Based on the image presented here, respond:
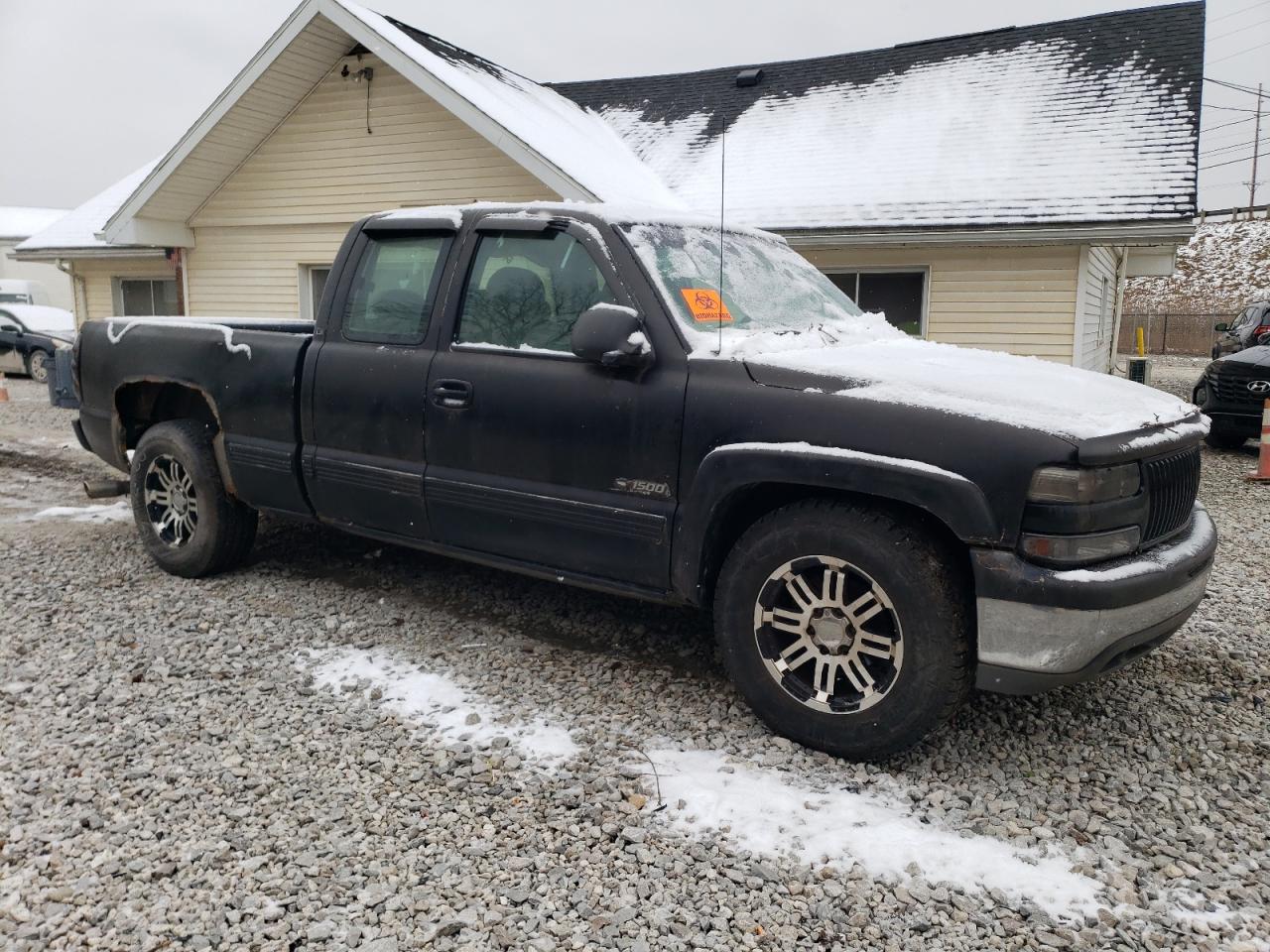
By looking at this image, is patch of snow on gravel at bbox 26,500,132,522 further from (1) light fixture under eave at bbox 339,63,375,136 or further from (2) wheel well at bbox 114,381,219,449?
(1) light fixture under eave at bbox 339,63,375,136

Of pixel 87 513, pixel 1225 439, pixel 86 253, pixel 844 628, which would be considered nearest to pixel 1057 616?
pixel 844 628

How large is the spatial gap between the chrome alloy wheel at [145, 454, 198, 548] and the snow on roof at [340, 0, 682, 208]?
6135 mm

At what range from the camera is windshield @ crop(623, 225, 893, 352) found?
3729 millimetres

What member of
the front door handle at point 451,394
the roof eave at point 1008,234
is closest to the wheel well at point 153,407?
the front door handle at point 451,394

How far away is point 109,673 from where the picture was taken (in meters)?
4.00

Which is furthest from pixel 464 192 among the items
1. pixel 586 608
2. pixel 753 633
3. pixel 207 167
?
pixel 753 633

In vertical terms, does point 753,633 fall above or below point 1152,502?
below

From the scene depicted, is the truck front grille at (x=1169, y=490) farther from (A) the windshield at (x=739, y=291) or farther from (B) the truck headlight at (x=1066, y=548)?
(A) the windshield at (x=739, y=291)

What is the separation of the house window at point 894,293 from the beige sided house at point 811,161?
0.03 m

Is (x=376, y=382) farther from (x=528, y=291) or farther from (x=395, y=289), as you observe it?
(x=528, y=291)

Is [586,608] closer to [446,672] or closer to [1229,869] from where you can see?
[446,672]

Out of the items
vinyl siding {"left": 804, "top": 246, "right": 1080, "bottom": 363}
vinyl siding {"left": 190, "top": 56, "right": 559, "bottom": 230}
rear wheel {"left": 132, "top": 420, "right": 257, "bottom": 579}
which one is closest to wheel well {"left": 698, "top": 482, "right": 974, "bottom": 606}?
rear wheel {"left": 132, "top": 420, "right": 257, "bottom": 579}

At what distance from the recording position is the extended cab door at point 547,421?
3.58 metres

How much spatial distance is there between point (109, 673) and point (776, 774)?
2889mm
